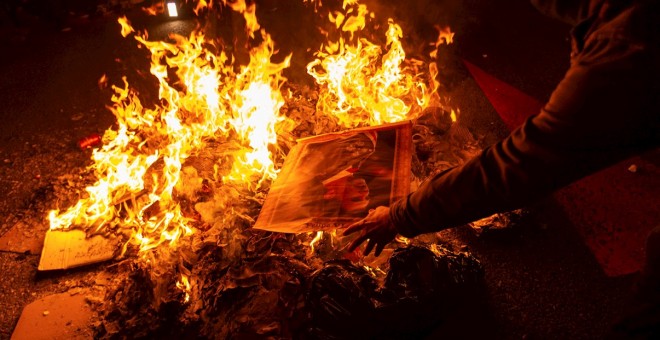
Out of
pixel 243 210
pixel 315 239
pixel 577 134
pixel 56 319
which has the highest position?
pixel 577 134

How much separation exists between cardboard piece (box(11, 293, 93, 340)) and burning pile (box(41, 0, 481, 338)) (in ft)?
0.70

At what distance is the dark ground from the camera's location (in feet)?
9.03

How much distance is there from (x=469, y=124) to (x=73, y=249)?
4284 mm

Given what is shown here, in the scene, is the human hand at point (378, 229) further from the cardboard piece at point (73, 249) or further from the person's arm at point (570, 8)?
the cardboard piece at point (73, 249)

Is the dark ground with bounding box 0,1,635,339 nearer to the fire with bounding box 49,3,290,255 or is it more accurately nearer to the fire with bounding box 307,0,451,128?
the fire with bounding box 49,3,290,255

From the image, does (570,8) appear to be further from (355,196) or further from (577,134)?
(355,196)

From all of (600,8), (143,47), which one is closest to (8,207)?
(143,47)

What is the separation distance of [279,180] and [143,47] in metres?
4.81

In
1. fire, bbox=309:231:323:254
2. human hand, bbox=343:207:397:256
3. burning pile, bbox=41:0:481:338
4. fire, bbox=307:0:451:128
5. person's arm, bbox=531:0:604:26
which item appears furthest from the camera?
fire, bbox=307:0:451:128

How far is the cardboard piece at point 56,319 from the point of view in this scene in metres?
2.73

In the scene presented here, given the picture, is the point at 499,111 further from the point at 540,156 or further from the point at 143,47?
the point at 143,47

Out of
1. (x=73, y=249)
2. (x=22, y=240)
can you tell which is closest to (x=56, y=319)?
(x=73, y=249)

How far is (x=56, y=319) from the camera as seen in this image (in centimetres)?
282

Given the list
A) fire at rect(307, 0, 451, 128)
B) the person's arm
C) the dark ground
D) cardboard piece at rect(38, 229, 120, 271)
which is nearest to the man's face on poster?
the dark ground
